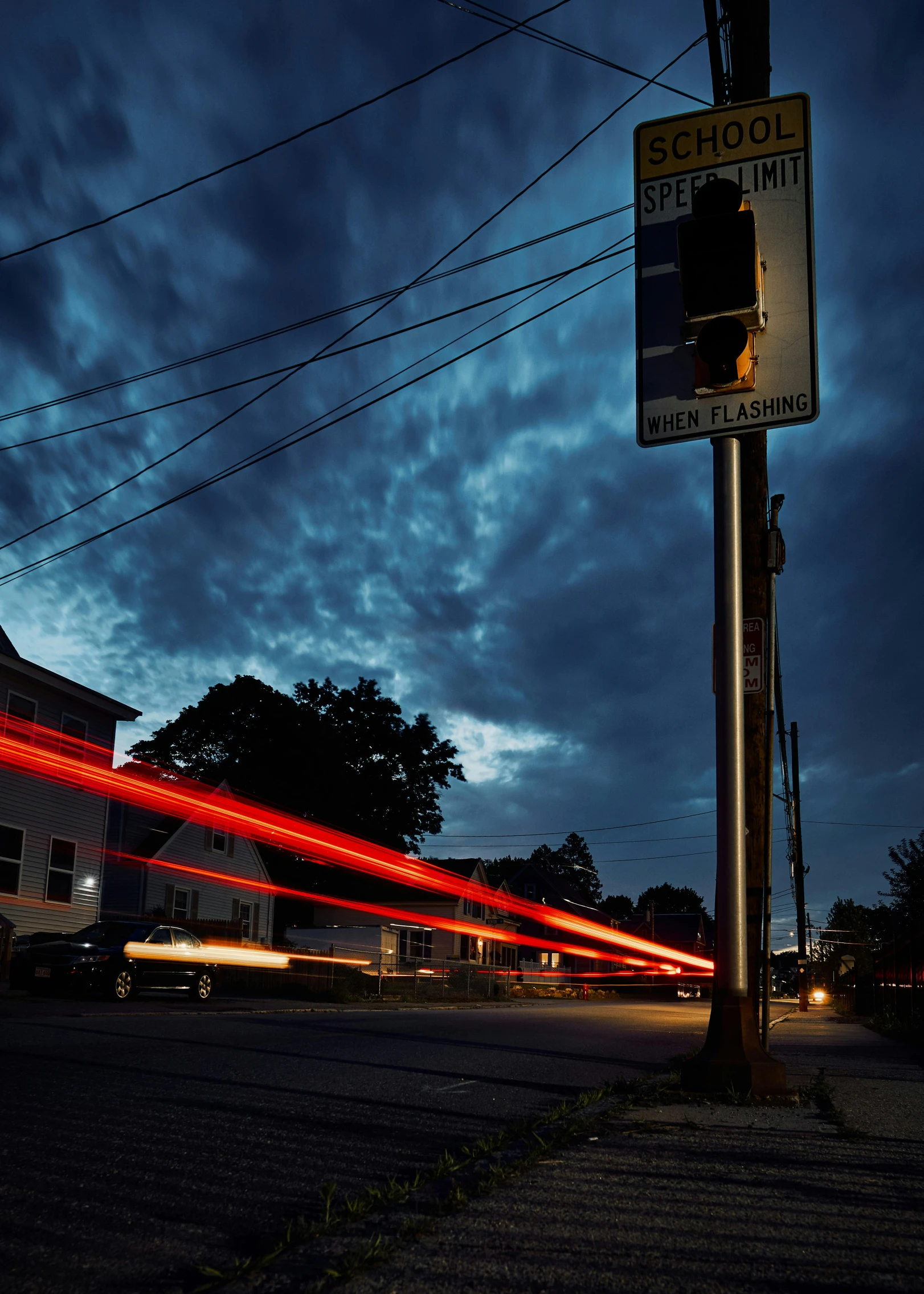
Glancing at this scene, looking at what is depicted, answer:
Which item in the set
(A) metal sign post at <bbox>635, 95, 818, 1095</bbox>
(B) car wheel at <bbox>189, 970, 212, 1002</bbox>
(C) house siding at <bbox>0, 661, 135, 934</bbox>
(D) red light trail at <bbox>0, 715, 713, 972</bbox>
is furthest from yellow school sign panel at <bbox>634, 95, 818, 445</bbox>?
(D) red light trail at <bbox>0, 715, 713, 972</bbox>

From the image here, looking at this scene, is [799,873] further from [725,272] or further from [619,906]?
[619,906]

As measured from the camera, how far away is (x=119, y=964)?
18.6 meters

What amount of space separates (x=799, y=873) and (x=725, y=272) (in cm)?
3397

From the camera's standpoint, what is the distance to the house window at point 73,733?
2678 cm

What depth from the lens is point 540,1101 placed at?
6582 millimetres

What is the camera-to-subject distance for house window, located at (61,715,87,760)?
1054 inches

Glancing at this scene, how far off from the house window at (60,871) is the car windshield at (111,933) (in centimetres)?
765

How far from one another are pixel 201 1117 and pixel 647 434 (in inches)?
184

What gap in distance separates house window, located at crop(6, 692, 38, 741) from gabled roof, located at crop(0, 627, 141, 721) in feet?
1.83

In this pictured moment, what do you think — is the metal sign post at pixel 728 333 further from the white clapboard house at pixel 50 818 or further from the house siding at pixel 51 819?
the house siding at pixel 51 819

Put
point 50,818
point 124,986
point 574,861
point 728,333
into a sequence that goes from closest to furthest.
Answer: point 728,333 → point 124,986 → point 50,818 → point 574,861

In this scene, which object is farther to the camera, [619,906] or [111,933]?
[619,906]

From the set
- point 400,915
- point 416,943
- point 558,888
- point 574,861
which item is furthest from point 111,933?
point 574,861

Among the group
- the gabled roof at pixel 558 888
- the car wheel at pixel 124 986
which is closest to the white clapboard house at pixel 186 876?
the car wheel at pixel 124 986
